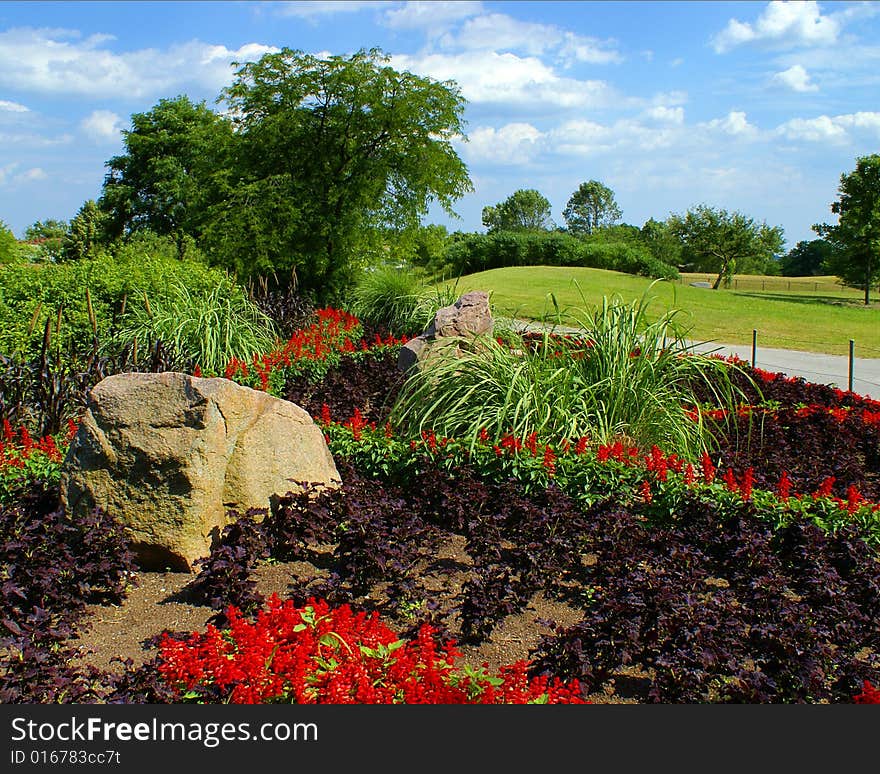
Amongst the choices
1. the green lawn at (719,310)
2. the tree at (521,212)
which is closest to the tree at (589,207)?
the tree at (521,212)

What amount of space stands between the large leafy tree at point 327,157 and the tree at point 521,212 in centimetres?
5856

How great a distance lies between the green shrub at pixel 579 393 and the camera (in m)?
5.62

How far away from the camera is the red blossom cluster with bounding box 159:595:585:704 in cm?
275

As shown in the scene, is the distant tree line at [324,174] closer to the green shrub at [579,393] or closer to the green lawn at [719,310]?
the green lawn at [719,310]

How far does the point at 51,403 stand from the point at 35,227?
33.3m

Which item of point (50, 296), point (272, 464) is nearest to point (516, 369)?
point (272, 464)

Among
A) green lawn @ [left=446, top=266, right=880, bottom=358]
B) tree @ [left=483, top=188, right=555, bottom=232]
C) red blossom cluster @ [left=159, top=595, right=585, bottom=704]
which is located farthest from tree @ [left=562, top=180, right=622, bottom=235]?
red blossom cluster @ [left=159, top=595, right=585, bottom=704]

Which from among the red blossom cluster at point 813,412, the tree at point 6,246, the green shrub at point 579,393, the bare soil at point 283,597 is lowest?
the bare soil at point 283,597

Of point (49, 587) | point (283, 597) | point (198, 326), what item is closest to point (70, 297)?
point (198, 326)

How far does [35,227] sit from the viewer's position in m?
35.1

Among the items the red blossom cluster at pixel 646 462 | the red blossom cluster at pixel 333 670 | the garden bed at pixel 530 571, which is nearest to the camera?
the red blossom cluster at pixel 333 670

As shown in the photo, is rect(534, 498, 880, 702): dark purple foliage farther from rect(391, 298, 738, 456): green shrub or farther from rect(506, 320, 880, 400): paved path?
rect(506, 320, 880, 400): paved path

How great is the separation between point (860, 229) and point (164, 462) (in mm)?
32827

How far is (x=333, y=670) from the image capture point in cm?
293
